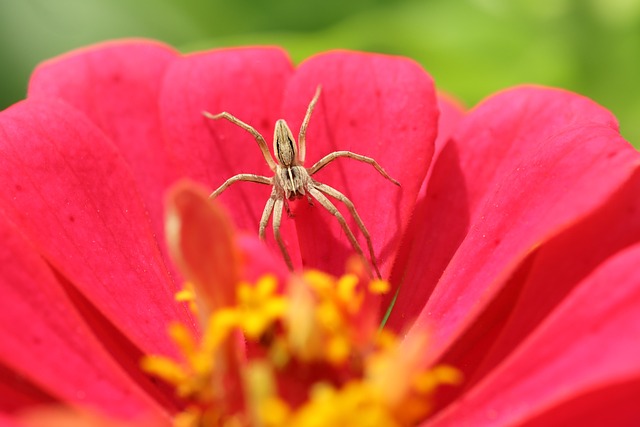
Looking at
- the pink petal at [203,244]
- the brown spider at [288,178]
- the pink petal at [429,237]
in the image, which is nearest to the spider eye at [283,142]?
the brown spider at [288,178]

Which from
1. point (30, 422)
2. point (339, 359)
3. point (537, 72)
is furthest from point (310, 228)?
point (537, 72)

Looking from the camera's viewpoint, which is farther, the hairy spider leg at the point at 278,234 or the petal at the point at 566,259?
the hairy spider leg at the point at 278,234

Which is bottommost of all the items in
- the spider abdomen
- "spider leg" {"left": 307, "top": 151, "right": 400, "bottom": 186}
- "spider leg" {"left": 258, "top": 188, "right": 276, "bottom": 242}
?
"spider leg" {"left": 258, "top": 188, "right": 276, "bottom": 242}

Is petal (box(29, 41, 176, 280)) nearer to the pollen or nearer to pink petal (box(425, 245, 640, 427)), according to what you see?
the pollen

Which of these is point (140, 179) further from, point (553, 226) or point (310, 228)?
point (553, 226)

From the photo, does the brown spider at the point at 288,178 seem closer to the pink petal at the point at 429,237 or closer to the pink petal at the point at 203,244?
the pink petal at the point at 429,237

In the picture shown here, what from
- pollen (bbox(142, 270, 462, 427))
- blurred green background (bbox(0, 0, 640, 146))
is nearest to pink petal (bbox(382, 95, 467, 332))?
pollen (bbox(142, 270, 462, 427))

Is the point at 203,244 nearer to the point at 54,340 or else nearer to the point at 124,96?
the point at 54,340
